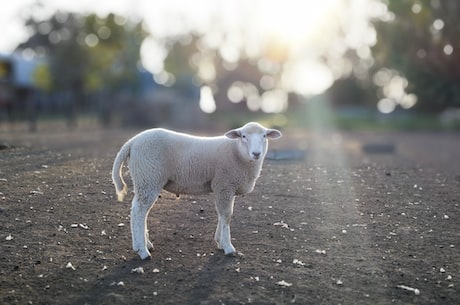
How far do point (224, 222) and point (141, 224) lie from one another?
3.48 ft

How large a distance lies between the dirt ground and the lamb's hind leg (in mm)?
124

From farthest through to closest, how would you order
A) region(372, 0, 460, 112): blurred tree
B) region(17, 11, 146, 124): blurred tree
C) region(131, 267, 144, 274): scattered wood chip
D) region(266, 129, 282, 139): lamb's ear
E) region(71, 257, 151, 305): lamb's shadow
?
region(17, 11, 146, 124): blurred tree
region(372, 0, 460, 112): blurred tree
region(266, 129, 282, 139): lamb's ear
region(131, 267, 144, 274): scattered wood chip
region(71, 257, 151, 305): lamb's shadow

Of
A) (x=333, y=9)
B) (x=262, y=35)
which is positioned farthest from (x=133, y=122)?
(x=262, y=35)

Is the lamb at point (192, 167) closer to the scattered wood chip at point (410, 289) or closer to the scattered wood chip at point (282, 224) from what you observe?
the scattered wood chip at point (282, 224)

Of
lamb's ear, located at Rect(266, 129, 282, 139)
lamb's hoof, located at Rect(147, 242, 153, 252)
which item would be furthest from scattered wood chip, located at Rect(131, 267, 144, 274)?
lamb's ear, located at Rect(266, 129, 282, 139)

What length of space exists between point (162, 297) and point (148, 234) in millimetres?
2046

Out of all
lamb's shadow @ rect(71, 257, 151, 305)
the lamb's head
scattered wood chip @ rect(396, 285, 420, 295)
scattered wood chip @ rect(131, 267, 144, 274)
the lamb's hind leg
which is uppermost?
the lamb's head

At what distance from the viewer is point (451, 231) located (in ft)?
28.7

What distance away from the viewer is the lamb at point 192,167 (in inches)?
298

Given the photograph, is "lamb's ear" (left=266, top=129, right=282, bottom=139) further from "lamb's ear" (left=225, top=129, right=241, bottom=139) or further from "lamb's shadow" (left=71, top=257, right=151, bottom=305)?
"lamb's shadow" (left=71, top=257, right=151, bottom=305)

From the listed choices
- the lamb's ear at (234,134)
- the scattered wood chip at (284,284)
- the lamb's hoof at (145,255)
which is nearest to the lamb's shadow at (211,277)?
the scattered wood chip at (284,284)

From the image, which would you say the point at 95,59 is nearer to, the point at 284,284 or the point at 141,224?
the point at 141,224

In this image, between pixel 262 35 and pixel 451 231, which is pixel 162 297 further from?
pixel 262 35

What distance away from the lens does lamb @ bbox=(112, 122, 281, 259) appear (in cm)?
757
